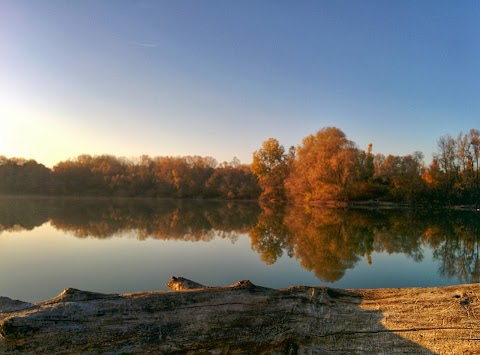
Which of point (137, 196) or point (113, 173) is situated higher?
point (113, 173)

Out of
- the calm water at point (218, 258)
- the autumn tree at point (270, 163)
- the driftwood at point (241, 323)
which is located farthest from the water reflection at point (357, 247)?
the autumn tree at point (270, 163)

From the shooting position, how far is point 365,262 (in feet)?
37.1

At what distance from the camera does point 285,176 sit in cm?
6234

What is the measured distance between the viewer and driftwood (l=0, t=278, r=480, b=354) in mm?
2994

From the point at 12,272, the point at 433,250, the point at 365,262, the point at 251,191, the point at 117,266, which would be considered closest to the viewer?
the point at 12,272

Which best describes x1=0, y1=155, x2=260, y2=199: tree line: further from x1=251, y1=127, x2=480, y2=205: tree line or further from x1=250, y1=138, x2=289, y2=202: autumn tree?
x1=251, y1=127, x2=480, y2=205: tree line

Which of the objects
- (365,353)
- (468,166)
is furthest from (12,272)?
(468,166)

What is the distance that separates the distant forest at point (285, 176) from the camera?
46875mm

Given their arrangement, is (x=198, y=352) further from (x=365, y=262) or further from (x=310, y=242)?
(x=310, y=242)

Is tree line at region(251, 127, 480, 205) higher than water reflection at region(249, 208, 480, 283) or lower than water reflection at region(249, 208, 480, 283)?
higher

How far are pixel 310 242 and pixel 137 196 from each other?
6701 cm

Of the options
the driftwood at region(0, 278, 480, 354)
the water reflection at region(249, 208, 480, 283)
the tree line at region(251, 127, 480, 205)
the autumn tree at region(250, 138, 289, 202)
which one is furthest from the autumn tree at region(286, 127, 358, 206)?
the driftwood at region(0, 278, 480, 354)

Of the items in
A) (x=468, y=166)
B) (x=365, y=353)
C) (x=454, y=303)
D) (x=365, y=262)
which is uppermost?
(x=468, y=166)

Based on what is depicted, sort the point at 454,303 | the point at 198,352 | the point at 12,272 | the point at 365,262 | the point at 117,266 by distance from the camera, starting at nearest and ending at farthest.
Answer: the point at 198,352
the point at 454,303
the point at 12,272
the point at 117,266
the point at 365,262
